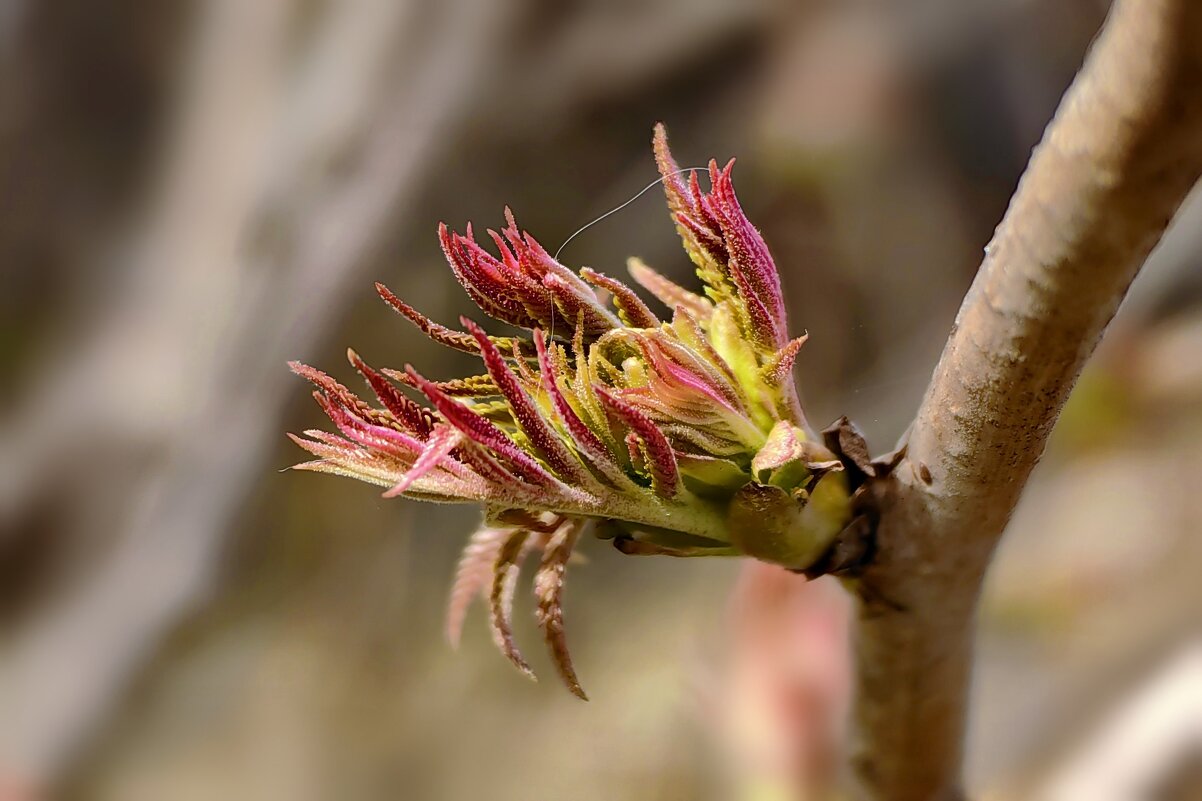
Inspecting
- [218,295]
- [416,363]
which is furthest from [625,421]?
[218,295]

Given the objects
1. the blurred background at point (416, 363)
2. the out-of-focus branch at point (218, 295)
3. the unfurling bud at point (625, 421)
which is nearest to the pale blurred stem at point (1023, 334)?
the unfurling bud at point (625, 421)

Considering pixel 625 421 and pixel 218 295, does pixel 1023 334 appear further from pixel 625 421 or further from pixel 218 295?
pixel 218 295

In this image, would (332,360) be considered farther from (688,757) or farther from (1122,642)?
(1122,642)

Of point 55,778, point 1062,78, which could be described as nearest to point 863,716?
point 1062,78

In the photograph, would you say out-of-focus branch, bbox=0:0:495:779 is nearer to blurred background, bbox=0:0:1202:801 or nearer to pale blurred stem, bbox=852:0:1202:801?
blurred background, bbox=0:0:1202:801

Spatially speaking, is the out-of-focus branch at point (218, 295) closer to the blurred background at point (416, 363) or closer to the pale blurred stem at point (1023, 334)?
the blurred background at point (416, 363)
